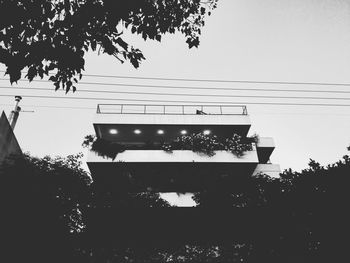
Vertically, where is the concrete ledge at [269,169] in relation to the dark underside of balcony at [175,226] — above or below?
above

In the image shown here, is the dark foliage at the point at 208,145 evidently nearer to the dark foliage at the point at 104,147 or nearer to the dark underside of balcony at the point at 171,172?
the dark underside of balcony at the point at 171,172

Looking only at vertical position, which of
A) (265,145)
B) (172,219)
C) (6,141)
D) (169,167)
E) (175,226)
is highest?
(265,145)

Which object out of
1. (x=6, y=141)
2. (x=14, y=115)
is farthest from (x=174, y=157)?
(x=14, y=115)

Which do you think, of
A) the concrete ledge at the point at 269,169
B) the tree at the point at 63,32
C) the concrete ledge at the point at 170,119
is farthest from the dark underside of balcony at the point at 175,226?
the tree at the point at 63,32

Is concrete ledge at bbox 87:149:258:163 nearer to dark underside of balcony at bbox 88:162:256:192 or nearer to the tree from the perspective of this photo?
dark underside of balcony at bbox 88:162:256:192

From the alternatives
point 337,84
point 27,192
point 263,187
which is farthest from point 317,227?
point 27,192

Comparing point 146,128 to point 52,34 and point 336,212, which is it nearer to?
point 336,212

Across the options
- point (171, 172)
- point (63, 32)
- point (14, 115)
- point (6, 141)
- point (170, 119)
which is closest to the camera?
point (63, 32)

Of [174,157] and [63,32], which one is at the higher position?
[174,157]

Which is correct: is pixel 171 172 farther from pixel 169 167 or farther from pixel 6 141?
pixel 6 141

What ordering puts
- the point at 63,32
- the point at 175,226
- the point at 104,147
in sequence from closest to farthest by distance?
the point at 63,32 → the point at 175,226 → the point at 104,147

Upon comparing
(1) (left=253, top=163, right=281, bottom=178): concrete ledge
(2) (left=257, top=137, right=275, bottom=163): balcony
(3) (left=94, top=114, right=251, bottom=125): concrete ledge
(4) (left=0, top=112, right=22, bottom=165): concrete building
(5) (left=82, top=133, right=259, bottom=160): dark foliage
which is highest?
(3) (left=94, top=114, right=251, bottom=125): concrete ledge

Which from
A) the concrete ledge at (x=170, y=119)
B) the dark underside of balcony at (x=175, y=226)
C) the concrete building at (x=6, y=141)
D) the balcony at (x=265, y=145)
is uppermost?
the concrete ledge at (x=170, y=119)

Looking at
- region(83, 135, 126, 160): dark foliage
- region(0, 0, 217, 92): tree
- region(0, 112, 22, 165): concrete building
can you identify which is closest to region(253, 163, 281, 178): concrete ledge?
region(83, 135, 126, 160): dark foliage
